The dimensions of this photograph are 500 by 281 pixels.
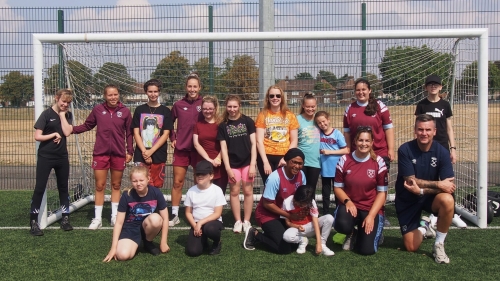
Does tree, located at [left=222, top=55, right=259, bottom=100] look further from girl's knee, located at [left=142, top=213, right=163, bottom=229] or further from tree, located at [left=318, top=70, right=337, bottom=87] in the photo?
girl's knee, located at [left=142, top=213, right=163, bottom=229]

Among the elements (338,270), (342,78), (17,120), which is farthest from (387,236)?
(17,120)

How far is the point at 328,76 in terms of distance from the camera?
6.78m

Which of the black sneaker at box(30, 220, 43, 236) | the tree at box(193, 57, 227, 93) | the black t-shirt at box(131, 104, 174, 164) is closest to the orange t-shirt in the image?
the black t-shirt at box(131, 104, 174, 164)

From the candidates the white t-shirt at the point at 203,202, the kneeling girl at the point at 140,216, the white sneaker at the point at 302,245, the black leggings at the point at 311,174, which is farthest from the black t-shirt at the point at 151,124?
the white sneaker at the point at 302,245

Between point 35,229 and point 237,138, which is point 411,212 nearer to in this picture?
point 237,138

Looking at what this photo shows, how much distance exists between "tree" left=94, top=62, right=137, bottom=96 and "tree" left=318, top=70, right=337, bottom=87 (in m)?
2.57

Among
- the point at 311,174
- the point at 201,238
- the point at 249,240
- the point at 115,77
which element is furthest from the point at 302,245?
the point at 115,77

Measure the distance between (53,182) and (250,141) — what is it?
3.57 meters

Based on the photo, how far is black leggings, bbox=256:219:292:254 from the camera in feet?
15.7

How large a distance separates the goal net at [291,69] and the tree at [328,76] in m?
0.01

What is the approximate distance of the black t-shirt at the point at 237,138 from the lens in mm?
5531

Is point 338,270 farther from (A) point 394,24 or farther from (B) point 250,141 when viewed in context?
(A) point 394,24

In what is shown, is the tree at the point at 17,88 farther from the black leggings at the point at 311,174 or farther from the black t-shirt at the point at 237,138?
the black leggings at the point at 311,174

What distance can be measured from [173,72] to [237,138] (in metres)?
1.91
